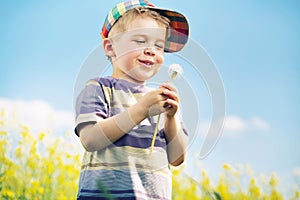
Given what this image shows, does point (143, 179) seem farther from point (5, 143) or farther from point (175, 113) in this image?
point (5, 143)

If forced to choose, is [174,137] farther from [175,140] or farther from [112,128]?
[112,128]

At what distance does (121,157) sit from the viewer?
3.63 ft

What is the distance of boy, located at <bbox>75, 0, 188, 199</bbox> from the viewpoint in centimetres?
110

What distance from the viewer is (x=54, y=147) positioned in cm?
229

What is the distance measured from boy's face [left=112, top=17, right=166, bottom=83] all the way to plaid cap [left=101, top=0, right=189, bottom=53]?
0.18ft

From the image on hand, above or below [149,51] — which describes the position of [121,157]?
below

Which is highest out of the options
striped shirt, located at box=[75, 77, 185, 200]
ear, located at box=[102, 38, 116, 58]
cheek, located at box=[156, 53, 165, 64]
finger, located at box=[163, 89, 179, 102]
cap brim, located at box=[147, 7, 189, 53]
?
cap brim, located at box=[147, 7, 189, 53]

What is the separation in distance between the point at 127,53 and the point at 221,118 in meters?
0.29

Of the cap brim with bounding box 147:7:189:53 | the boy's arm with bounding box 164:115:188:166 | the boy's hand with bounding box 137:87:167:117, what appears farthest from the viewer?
the cap brim with bounding box 147:7:189:53

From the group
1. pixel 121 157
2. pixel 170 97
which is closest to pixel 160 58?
pixel 170 97

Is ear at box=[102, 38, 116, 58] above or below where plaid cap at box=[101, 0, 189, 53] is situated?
below

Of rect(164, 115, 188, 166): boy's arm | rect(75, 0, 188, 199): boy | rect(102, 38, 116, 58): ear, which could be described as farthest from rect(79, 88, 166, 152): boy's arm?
rect(102, 38, 116, 58): ear

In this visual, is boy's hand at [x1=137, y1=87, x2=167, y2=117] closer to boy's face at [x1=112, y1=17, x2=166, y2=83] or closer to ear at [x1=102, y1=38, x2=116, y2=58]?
boy's face at [x1=112, y1=17, x2=166, y2=83]

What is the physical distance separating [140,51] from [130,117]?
0.19 meters
